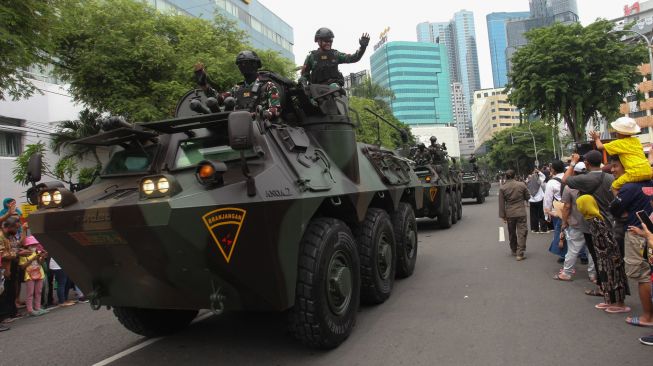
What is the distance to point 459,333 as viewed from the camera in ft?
15.2

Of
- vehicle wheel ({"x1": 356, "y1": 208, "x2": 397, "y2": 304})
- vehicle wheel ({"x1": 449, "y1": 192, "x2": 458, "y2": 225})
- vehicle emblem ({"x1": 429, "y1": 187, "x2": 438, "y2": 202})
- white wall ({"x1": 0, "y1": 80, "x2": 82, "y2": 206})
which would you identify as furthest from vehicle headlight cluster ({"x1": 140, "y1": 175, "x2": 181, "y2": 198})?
white wall ({"x1": 0, "y1": 80, "x2": 82, "y2": 206})

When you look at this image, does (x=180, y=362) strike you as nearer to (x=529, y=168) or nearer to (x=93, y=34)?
(x=93, y=34)

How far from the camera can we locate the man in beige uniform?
8359 mm

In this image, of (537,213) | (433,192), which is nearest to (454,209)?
(433,192)

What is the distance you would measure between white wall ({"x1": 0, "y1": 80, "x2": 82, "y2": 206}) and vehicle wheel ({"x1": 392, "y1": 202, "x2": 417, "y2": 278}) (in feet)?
42.7

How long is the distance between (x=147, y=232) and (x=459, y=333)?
2.93 metres

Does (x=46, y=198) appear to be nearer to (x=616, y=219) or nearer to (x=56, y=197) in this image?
(x=56, y=197)

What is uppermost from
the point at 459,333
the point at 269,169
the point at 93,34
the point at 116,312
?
the point at 93,34

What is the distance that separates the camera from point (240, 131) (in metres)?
3.38

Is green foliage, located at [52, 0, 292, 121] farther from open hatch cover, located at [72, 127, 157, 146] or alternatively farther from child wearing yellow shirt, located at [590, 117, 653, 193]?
child wearing yellow shirt, located at [590, 117, 653, 193]

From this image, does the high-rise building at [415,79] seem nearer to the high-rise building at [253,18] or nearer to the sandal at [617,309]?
the high-rise building at [253,18]

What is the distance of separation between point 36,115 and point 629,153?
19.9 meters

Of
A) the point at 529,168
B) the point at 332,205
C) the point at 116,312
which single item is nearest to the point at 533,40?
the point at 332,205

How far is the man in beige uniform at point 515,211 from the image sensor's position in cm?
836
